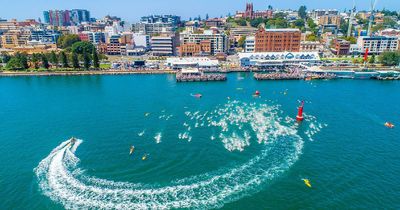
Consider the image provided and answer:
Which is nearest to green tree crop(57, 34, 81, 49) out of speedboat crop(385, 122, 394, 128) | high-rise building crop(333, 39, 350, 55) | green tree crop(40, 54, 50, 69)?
green tree crop(40, 54, 50, 69)

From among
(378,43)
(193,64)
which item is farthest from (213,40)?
(378,43)

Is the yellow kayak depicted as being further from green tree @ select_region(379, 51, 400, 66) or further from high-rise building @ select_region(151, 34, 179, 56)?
high-rise building @ select_region(151, 34, 179, 56)

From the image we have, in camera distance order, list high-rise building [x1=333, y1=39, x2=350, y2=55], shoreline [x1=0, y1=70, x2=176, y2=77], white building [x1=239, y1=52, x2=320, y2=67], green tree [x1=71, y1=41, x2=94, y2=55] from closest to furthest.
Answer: shoreline [x1=0, y1=70, x2=176, y2=77] → white building [x1=239, y1=52, x2=320, y2=67] → green tree [x1=71, y1=41, x2=94, y2=55] → high-rise building [x1=333, y1=39, x2=350, y2=55]

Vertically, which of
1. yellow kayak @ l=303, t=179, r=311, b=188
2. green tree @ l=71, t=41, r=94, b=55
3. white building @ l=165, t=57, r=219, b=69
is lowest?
yellow kayak @ l=303, t=179, r=311, b=188

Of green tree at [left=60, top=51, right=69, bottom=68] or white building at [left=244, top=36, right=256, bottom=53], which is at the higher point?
white building at [left=244, top=36, right=256, bottom=53]

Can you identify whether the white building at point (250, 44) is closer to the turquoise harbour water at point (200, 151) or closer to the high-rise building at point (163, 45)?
the high-rise building at point (163, 45)

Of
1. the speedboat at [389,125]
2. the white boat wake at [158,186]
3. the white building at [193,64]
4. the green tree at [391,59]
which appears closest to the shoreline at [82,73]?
the white building at [193,64]

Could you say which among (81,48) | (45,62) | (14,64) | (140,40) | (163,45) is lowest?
(14,64)

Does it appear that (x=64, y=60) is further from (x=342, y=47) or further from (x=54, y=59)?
(x=342, y=47)

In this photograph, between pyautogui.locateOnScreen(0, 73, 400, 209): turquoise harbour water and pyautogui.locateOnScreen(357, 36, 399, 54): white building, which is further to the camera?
pyautogui.locateOnScreen(357, 36, 399, 54): white building
